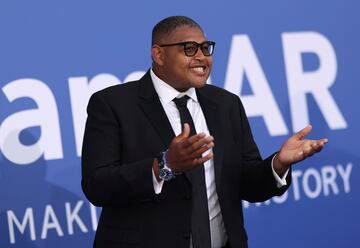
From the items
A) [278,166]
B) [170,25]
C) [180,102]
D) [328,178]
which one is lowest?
[328,178]

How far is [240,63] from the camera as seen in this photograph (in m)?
3.74

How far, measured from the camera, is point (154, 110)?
2.53m

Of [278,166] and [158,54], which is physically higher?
[158,54]

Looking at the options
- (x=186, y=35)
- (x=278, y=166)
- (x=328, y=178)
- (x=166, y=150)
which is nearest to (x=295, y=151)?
(x=278, y=166)

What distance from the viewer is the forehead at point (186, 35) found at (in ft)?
8.38

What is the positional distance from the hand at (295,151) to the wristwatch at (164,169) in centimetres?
38

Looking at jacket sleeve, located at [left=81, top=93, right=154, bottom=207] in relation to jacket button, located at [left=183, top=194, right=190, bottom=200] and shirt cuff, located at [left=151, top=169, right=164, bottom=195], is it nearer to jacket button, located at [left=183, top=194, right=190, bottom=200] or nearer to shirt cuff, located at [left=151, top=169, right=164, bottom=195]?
shirt cuff, located at [left=151, top=169, right=164, bottom=195]

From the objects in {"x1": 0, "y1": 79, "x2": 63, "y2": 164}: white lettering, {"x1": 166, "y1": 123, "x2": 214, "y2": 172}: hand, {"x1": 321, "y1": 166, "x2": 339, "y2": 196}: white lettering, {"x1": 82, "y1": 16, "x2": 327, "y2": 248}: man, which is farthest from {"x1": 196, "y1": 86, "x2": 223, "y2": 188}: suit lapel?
{"x1": 321, "y1": 166, "x2": 339, "y2": 196}: white lettering

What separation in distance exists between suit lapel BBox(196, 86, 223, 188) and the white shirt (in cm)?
2

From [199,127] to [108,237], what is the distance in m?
0.45

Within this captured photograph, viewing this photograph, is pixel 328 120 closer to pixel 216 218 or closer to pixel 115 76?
pixel 115 76

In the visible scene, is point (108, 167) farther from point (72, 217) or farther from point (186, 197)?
point (72, 217)

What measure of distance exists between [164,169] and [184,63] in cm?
43

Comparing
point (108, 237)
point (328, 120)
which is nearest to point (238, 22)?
point (328, 120)
